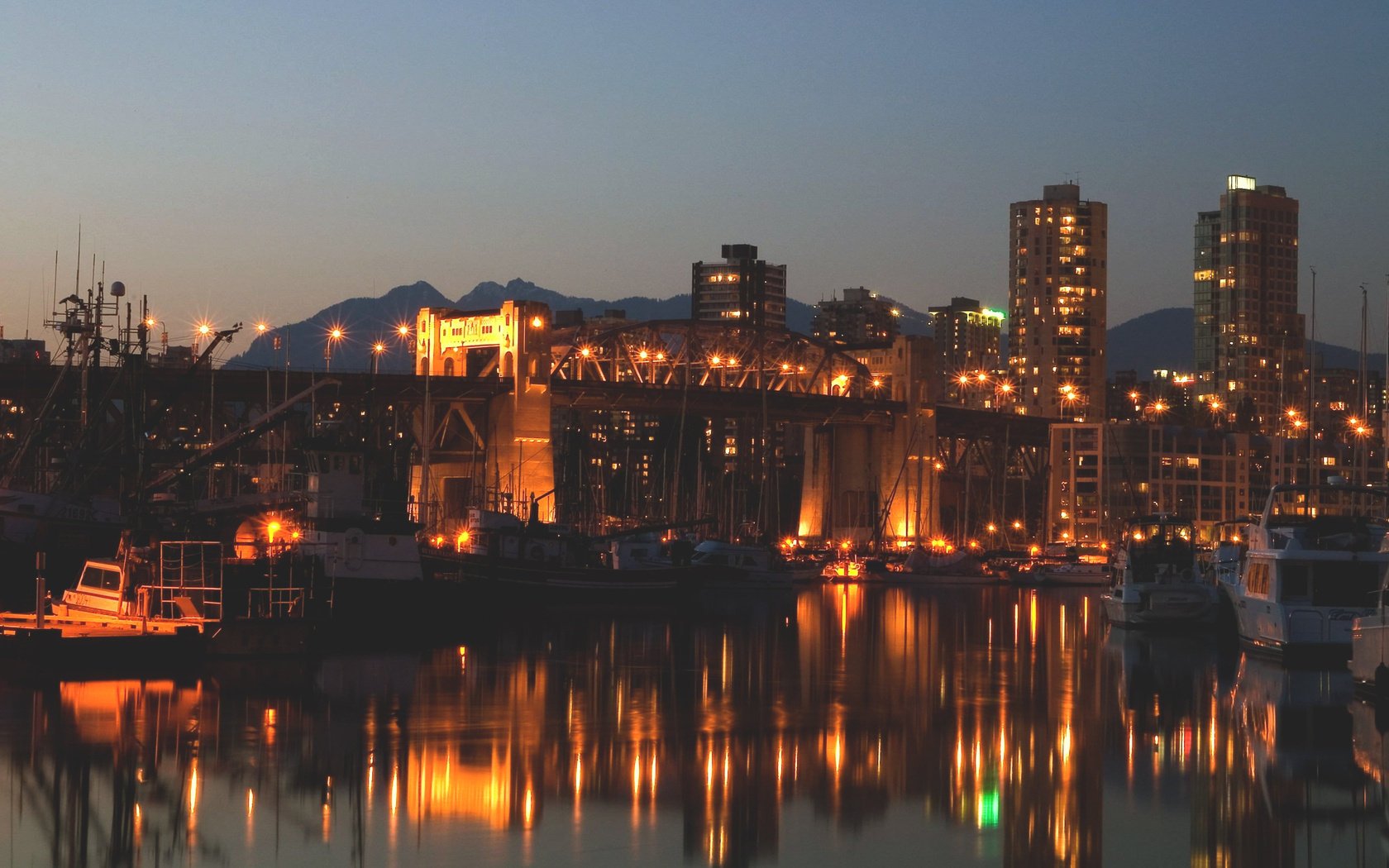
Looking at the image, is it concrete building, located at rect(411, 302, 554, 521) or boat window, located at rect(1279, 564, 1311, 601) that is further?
concrete building, located at rect(411, 302, 554, 521)

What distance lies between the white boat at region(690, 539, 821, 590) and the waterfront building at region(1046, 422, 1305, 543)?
69.9 metres

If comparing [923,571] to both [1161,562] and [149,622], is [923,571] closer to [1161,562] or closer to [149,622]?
[1161,562]

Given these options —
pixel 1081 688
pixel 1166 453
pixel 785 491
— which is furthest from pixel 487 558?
pixel 785 491

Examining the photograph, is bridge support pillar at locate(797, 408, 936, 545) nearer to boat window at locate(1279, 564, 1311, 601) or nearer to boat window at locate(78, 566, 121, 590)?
boat window at locate(1279, 564, 1311, 601)

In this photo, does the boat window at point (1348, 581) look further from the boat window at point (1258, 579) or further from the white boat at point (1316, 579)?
the boat window at point (1258, 579)

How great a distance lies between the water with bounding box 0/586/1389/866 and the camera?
1969cm

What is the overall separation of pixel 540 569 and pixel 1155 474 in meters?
107

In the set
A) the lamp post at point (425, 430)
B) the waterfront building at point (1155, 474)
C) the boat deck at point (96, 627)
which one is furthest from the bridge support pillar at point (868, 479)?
the boat deck at point (96, 627)

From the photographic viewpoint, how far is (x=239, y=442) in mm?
65875


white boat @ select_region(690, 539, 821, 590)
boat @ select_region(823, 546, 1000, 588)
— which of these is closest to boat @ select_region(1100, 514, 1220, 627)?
white boat @ select_region(690, 539, 821, 590)

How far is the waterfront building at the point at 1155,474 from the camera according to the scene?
520ft

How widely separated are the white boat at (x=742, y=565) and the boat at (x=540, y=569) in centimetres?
1571

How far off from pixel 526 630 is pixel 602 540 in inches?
914

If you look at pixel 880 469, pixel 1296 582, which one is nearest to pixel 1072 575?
pixel 880 469
